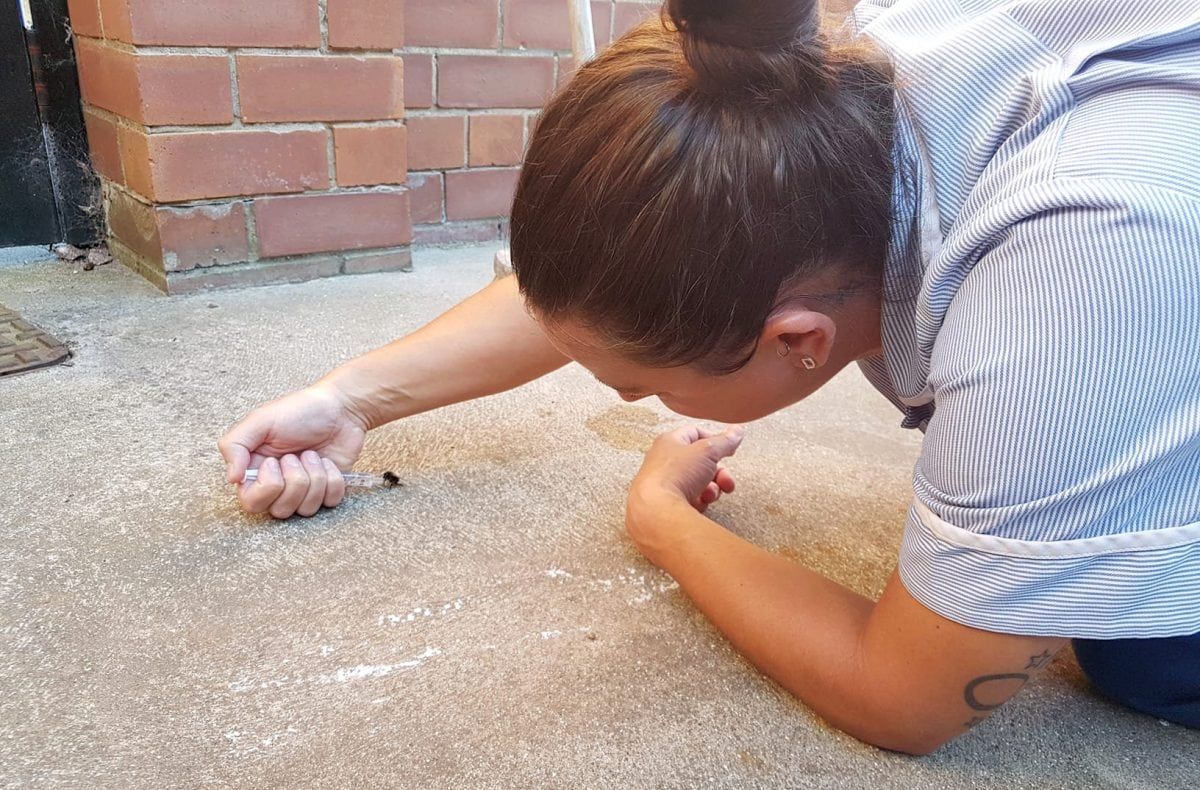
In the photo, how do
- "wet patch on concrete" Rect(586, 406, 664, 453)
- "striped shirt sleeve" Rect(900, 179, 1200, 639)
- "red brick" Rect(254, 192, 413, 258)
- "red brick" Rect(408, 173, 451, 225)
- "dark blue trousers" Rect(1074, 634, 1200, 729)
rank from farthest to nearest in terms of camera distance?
"red brick" Rect(408, 173, 451, 225)
"red brick" Rect(254, 192, 413, 258)
"wet patch on concrete" Rect(586, 406, 664, 453)
"dark blue trousers" Rect(1074, 634, 1200, 729)
"striped shirt sleeve" Rect(900, 179, 1200, 639)

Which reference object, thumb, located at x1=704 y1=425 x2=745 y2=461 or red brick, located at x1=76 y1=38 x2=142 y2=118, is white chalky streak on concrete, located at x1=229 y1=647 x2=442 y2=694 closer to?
thumb, located at x1=704 y1=425 x2=745 y2=461

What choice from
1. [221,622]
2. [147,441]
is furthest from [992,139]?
[147,441]

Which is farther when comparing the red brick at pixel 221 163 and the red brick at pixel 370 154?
the red brick at pixel 370 154

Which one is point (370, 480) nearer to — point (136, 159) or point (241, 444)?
point (241, 444)

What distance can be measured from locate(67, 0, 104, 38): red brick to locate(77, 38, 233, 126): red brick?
0.03 meters

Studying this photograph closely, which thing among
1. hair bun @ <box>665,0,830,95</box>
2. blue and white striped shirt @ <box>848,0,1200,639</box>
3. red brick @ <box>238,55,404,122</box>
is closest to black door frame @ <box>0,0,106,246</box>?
red brick @ <box>238,55,404,122</box>

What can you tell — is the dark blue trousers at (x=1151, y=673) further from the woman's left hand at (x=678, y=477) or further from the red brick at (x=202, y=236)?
the red brick at (x=202, y=236)

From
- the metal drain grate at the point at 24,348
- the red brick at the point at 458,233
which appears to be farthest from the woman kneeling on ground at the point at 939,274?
the red brick at the point at 458,233

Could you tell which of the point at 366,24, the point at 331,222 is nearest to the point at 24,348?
the point at 331,222

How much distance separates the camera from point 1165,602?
2.02ft

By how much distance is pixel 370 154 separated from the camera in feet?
6.20

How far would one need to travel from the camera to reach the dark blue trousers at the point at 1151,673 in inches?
31.0

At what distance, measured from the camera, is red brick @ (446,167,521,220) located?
2.24m

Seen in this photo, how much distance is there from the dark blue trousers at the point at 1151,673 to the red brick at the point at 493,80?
1691 millimetres
